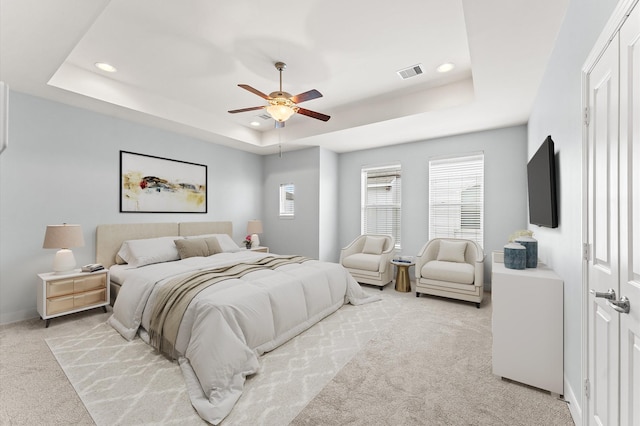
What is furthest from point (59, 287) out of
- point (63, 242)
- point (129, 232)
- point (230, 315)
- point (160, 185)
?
point (230, 315)

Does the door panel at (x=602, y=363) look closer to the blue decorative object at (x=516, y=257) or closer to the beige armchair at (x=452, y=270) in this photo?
the blue decorative object at (x=516, y=257)

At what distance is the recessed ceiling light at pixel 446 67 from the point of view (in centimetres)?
320

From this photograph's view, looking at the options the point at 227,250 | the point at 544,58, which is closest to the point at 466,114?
the point at 544,58

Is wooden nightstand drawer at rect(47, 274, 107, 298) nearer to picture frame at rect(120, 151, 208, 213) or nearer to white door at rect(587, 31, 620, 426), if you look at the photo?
picture frame at rect(120, 151, 208, 213)

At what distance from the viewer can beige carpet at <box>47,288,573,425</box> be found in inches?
71.9

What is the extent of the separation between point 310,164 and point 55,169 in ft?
12.7

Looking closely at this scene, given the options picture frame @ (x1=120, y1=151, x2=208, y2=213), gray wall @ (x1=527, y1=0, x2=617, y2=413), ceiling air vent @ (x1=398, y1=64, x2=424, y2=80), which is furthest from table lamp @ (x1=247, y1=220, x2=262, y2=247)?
gray wall @ (x1=527, y1=0, x2=617, y2=413)

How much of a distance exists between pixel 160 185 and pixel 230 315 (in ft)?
10.7

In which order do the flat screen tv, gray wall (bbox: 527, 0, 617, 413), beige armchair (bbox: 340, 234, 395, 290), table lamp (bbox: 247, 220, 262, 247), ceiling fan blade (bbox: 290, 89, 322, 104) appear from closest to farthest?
1. gray wall (bbox: 527, 0, 617, 413)
2. the flat screen tv
3. ceiling fan blade (bbox: 290, 89, 322, 104)
4. beige armchair (bbox: 340, 234, 395, 290)
5. table lamp (bbox: 247, 220, 262, 247)

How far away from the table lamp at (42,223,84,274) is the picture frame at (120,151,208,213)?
0.90 meters

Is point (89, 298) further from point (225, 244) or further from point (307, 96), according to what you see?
point (307, 96)

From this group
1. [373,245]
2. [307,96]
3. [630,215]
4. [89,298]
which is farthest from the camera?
[373,245]

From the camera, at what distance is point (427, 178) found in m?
5.20

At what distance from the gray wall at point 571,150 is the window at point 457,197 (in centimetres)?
→ 246
